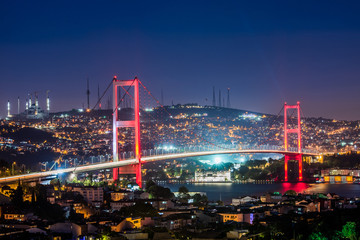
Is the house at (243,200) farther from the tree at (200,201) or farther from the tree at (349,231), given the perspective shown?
the tree at (349,231)

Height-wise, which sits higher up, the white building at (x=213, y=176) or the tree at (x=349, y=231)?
the white building at (x=213, y=176)

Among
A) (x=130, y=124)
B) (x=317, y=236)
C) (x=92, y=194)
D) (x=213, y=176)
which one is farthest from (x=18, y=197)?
(x=213, y=176)

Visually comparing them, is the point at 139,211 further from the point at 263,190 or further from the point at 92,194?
the point at 263,190

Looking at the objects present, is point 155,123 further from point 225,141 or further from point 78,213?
point 78,213

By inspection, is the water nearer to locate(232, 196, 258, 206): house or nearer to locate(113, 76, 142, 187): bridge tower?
locate(232, 196, 258, 206): house

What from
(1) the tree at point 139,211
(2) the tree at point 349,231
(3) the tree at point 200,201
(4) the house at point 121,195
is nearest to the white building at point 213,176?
(3) the tree at point 200,201

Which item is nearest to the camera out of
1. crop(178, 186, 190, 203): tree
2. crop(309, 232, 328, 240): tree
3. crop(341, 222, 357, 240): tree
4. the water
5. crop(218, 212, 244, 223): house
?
crop(309, 232, 328, 240): tree

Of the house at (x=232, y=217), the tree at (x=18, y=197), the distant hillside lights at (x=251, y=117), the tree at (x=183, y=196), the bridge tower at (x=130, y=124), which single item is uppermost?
the distant hillside lights at (x=251, y=117)

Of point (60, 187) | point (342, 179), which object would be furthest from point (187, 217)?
point (342, 179)

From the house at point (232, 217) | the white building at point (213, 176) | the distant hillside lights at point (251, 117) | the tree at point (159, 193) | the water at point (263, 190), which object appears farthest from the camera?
the distant hillside lights at point (251, 117)

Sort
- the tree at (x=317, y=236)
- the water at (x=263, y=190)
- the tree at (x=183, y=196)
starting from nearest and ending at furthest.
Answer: the tree at (x=317, y=236)
the tree at (x=183, y=196)
the water at (x=263, y=190)

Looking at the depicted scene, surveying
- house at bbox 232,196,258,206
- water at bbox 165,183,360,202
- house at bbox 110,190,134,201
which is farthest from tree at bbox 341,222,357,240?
water at bbox 165,183,360,202
